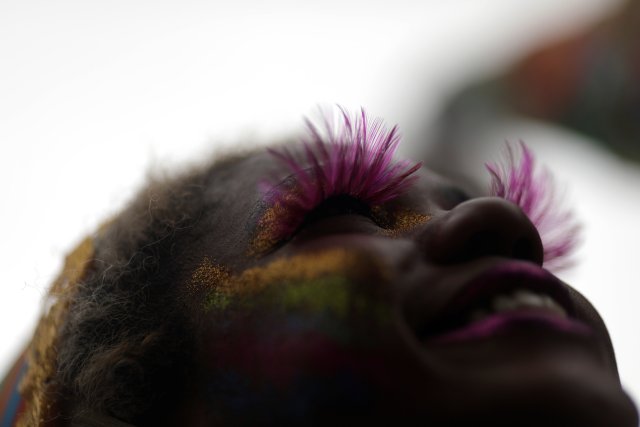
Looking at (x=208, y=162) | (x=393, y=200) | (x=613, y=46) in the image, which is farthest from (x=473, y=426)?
(x=613, y=46)

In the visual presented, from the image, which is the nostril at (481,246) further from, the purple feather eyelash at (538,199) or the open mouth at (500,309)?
the purple feather eyelash at (538,199)

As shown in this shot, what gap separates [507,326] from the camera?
74 cm

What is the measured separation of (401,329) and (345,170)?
10.0 inches

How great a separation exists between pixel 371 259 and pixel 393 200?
0.17m

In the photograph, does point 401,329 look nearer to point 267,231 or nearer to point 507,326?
point 507,326

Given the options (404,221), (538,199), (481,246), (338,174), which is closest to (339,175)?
(338,174)

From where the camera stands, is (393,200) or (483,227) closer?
(483,227)

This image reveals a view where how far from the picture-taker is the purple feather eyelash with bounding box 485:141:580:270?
1.05 metres

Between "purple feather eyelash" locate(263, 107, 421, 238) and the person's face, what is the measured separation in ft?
0.07

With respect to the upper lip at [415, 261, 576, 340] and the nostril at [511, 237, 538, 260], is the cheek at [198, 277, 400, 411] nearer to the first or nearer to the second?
the upper lip at [415, 261, 576, 340]

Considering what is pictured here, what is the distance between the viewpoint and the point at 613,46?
2.63m

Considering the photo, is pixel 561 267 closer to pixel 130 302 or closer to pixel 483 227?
pixel 483 227

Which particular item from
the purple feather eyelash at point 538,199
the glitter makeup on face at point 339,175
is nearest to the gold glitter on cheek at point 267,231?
the glitter makeup on face at point 339,175

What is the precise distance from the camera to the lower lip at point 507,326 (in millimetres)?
735
